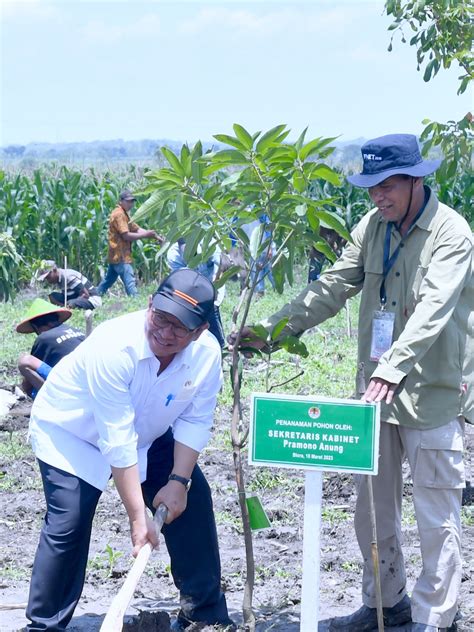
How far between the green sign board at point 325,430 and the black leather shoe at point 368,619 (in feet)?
4.09

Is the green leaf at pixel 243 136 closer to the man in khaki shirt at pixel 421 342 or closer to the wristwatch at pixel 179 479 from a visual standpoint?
the man in khaki shirt at pixel 421 342

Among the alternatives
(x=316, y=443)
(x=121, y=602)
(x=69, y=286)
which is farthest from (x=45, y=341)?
(x=69, y=286)

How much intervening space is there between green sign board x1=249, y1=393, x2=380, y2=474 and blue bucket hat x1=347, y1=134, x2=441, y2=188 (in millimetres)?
940

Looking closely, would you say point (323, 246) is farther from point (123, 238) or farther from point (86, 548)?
point (123, 238)

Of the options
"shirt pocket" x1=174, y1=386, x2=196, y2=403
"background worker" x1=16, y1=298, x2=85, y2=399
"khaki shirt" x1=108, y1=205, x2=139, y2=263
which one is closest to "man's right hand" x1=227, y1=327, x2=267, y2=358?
"shirt pocket" x1=174, y1=386, x2=196, y2=403

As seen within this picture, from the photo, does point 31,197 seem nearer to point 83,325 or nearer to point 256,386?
point 83,325

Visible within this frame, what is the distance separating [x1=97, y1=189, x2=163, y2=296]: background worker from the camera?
15625 millimetres

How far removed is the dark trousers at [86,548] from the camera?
390 cm

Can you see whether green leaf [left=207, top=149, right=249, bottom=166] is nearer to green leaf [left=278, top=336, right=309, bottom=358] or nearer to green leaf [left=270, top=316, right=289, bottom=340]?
green leaf [left=270, top=316, right=289, bottom=340]


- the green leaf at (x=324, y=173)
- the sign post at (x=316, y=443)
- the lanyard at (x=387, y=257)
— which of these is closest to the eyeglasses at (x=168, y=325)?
the sign post at (x=316, y=443)

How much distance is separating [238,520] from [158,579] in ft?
3.46

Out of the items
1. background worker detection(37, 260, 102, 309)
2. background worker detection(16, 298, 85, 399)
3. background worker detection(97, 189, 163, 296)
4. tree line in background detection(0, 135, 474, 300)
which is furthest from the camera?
tree line in background detection(0, 135, 474, 300)

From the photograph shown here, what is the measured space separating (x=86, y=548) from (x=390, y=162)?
196cm

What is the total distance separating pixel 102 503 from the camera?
21.2 ft
